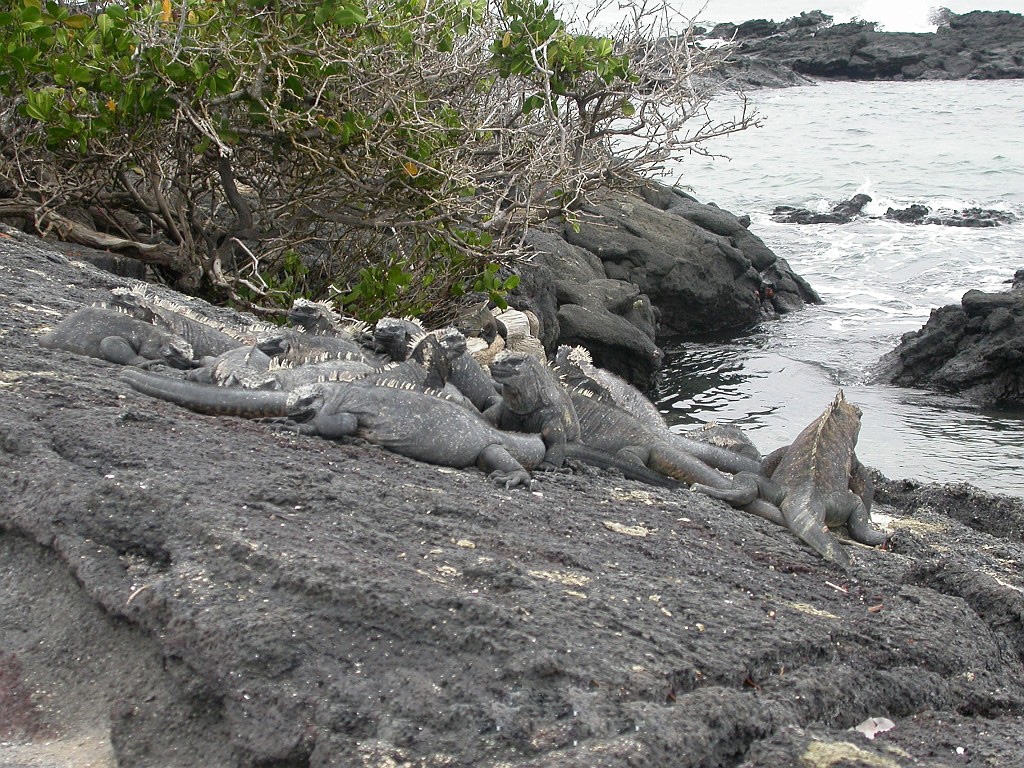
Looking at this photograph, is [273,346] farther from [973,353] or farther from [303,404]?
[973,353]

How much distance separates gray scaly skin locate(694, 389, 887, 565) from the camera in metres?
4.20

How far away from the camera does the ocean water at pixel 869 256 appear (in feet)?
38.0

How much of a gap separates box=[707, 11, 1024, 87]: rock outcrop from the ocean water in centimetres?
113

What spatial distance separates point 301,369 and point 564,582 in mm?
2077

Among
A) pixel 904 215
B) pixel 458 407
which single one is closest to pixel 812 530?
pixel 458 407

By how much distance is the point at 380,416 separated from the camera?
4.20 meters

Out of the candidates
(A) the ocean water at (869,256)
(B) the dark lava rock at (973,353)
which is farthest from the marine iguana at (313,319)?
(B) the dark lava rock at (973,353)

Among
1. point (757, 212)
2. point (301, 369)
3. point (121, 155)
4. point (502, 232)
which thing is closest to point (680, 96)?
point (502, 232)

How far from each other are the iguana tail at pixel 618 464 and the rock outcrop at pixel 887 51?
128 feet

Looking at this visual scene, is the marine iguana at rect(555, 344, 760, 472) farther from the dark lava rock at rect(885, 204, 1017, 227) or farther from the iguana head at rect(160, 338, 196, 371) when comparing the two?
the dark lava rock at rect(885, 204, 1017, 227)

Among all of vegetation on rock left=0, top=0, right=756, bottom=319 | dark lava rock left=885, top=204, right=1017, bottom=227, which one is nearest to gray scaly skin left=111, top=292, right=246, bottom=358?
vegetation on rock left=0, top=0, right=756, bottom=319

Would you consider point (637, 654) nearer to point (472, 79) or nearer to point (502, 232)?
point (502, 232)

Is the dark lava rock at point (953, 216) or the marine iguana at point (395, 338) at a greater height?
the marine iguana at point (395, 338)

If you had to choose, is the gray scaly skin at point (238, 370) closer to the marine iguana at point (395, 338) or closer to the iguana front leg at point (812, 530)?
the marine iguana at point (395, 338)
